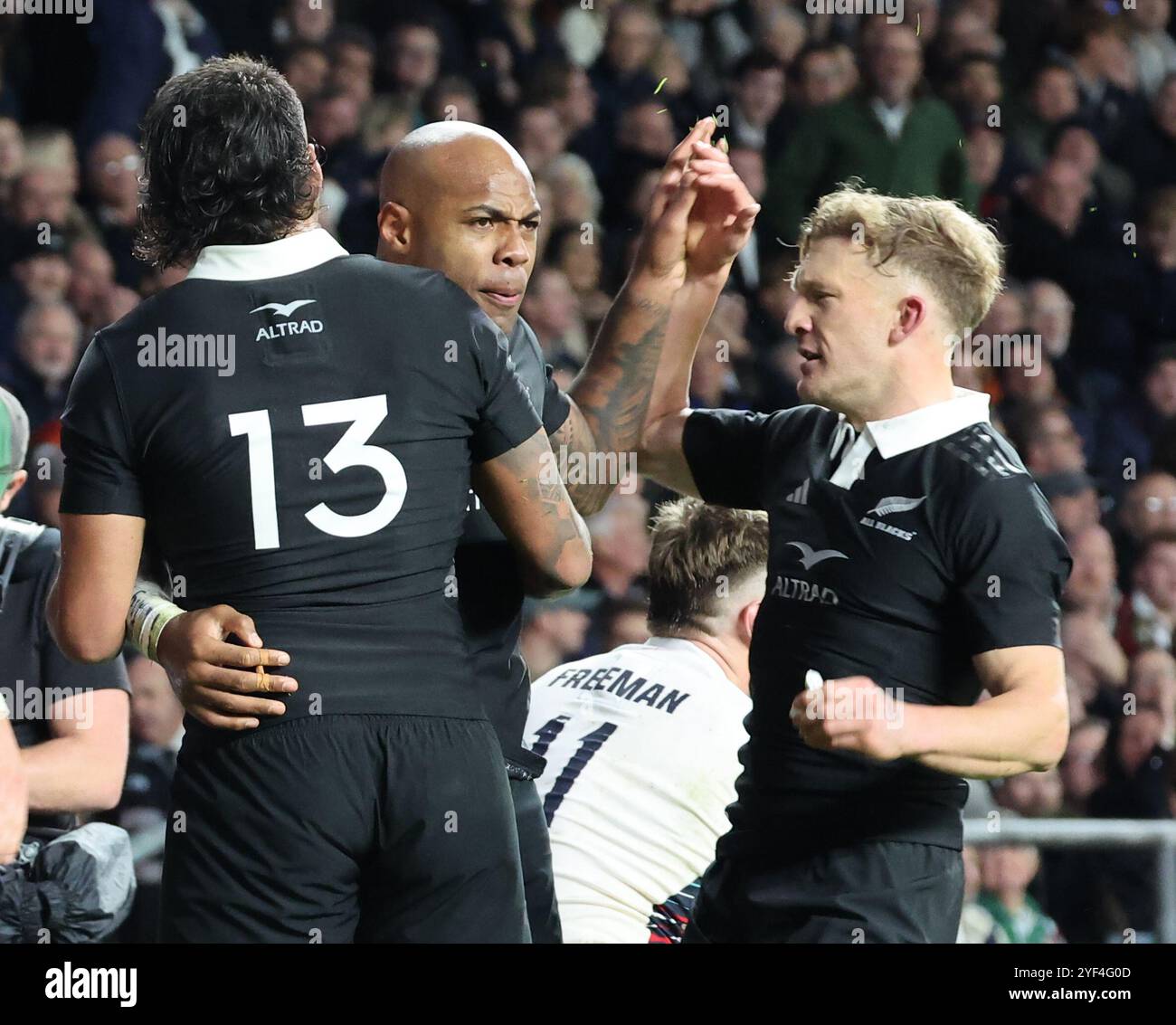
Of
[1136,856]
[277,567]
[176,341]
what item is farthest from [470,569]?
[1136,856]

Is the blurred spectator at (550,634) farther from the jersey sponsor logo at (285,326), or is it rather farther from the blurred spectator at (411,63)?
the jersey sponsor logo at (285,326)

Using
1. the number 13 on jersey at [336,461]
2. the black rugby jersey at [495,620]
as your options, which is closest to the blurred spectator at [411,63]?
the black rugby jersey at [495,620]

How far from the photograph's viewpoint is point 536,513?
7.87ft

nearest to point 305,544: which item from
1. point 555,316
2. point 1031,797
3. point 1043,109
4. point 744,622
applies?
point 744,622

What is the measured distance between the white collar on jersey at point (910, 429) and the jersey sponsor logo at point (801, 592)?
0.55ft

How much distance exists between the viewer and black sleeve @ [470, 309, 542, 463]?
231cm

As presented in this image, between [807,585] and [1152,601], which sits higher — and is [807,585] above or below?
above

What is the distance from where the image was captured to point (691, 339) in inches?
121

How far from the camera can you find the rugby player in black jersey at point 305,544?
220cm

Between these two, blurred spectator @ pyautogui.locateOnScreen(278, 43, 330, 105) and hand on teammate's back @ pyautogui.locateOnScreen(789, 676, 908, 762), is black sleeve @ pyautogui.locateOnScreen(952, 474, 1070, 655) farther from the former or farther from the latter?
blurred spectator @ pyautogui.locateOnScreen(278, 43, 330, 105)

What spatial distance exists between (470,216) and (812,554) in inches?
31.2

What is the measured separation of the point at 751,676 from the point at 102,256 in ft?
12.0

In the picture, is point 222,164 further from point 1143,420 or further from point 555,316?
point 1143,420

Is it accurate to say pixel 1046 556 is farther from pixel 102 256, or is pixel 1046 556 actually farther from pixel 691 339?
pixel 102 256
